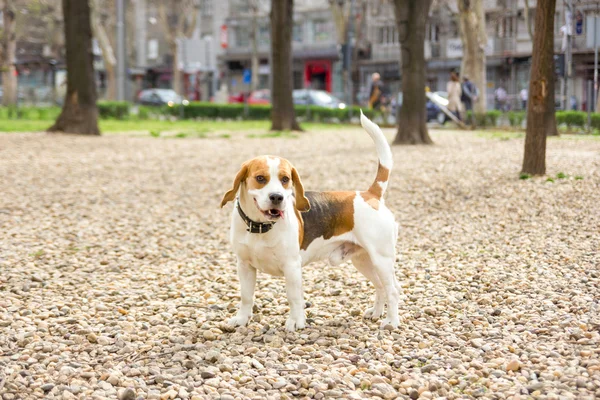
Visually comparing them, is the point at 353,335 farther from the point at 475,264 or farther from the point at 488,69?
the point at 488,69

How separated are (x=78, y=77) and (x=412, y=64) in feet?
25.4

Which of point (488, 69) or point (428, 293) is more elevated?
point (488, 69)

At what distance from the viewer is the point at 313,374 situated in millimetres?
4223

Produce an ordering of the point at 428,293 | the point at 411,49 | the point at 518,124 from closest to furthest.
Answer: the point at 428,293 < the point at 411,49 < the point at 518,124

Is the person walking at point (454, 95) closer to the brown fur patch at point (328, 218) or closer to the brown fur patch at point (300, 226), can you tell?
the brown fur patch at point (328, 218)

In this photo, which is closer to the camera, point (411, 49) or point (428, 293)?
point (428, 293)

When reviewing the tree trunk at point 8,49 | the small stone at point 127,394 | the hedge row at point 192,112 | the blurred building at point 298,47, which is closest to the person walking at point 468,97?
the hedge row at point 192,112

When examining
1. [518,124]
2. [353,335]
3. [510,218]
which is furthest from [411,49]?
[353,335]

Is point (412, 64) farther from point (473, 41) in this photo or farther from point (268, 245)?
point (268, 245)

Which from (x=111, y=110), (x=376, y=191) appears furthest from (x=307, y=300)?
(x=111, y=110)

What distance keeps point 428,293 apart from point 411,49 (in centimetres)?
1256

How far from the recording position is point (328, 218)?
16.5 ft

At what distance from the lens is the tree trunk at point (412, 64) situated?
704 inches

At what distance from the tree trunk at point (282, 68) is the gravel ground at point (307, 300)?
1146cm
